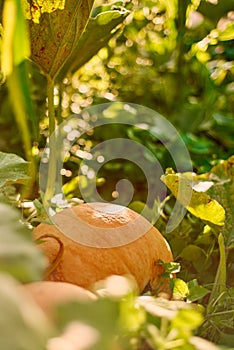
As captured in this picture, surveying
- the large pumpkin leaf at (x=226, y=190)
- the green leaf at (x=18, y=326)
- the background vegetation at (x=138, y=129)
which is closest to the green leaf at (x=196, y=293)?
the background vegetation at (x=138, y=129)

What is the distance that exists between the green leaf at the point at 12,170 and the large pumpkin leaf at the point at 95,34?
0.47ft

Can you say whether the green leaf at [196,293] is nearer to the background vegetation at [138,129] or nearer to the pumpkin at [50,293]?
the background vegetation at [138,129]

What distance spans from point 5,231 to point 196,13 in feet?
2.65

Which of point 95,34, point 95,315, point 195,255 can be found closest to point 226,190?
point 195,255

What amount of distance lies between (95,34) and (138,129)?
0.88 feet

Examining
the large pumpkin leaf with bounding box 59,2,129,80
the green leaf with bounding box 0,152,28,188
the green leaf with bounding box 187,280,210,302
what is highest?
the large pumpkin leaf with bounding box 59,2,129,80

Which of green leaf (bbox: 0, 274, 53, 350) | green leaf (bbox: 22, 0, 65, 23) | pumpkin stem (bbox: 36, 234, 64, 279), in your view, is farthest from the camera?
green leaf (bbox: 22, 0, 65, 23)

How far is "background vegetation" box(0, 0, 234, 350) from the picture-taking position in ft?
0.87

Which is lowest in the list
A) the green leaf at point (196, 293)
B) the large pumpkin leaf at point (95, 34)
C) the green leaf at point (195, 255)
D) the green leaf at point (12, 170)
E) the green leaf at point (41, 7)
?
the green leaf at point (195, 255)

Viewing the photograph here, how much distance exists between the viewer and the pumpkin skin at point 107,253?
434 millimetres

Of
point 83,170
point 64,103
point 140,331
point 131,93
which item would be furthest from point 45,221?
point 131,93

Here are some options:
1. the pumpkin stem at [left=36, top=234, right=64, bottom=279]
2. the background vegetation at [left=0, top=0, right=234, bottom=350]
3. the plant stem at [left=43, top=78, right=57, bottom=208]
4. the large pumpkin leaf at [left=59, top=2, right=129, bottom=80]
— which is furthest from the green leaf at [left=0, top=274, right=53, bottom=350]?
the large pumpkin leaf at [left=59, top=2, right=129, bottom=80]

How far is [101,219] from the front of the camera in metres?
0.48

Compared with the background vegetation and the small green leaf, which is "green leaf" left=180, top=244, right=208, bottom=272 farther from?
the small green leaf
